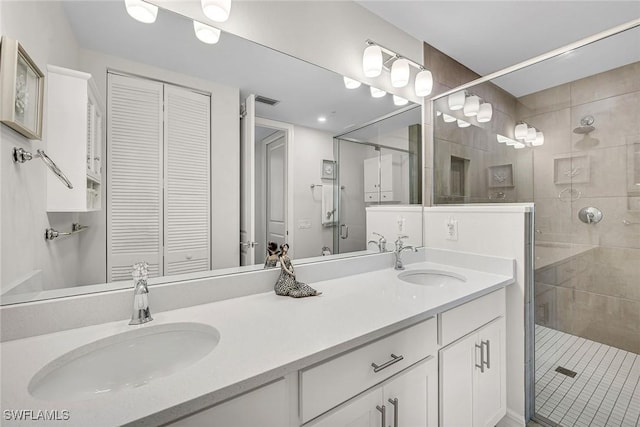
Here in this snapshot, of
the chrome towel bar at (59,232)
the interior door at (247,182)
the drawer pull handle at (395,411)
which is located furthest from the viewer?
the interior door at (247,182)

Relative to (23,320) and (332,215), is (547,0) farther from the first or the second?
(23,320)

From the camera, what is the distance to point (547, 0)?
161cm

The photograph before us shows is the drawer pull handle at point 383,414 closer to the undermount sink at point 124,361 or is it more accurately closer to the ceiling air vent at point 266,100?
the undermount sink at point 124,361

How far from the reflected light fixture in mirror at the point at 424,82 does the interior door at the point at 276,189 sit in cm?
116

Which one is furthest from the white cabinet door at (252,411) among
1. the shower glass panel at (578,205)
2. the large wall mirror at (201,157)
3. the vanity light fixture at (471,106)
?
the vanity light fixture at (471,106)

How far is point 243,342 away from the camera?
0.76m

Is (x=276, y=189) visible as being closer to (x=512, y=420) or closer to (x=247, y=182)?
(x=247, y=182)

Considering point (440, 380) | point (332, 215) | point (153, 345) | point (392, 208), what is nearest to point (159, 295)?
point (153, 345)

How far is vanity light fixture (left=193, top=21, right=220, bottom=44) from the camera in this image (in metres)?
1.10

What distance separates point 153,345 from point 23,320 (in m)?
0.36

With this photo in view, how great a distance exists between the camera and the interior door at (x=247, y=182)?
1214 mm

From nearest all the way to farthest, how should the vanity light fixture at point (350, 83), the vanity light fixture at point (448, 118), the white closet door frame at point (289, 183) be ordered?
the white closet door frame at point (289, 183) → the vanity light fixture at point (350, 83) → the vanity light fixture at point (448, 118)

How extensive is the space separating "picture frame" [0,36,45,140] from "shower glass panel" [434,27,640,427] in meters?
2.15

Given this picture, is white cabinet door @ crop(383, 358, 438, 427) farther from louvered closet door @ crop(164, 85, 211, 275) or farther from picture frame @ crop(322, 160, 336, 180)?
picture frame @ crop(322, 160, 336, 180)
